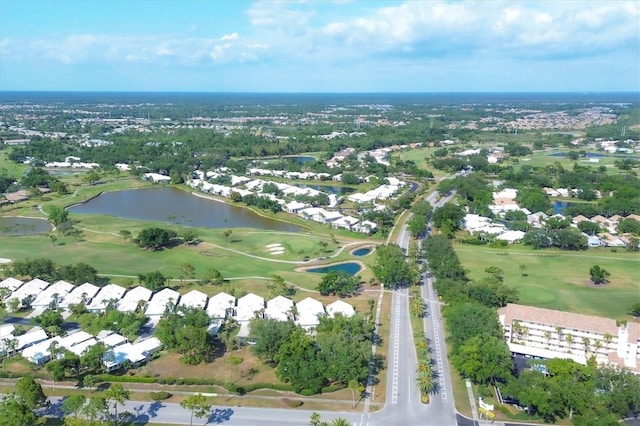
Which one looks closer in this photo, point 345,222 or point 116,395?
point 116,395

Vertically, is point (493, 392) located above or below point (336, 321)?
below

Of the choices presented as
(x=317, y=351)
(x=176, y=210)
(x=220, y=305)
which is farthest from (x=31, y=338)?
(x=176, y=210)

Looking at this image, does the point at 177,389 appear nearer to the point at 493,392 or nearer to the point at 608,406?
the point at 493,392

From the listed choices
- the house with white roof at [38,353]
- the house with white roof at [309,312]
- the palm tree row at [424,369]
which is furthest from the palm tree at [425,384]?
the house with white roof at [38,353]

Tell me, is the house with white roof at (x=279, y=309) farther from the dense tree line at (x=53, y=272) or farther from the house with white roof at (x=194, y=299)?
the dense tree line at (x=53, y=272)

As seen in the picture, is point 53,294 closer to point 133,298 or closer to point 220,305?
point 133,298

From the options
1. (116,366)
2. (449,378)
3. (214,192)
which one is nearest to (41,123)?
(214,192)

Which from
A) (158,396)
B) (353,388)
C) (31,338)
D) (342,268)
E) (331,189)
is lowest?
(158,396)
